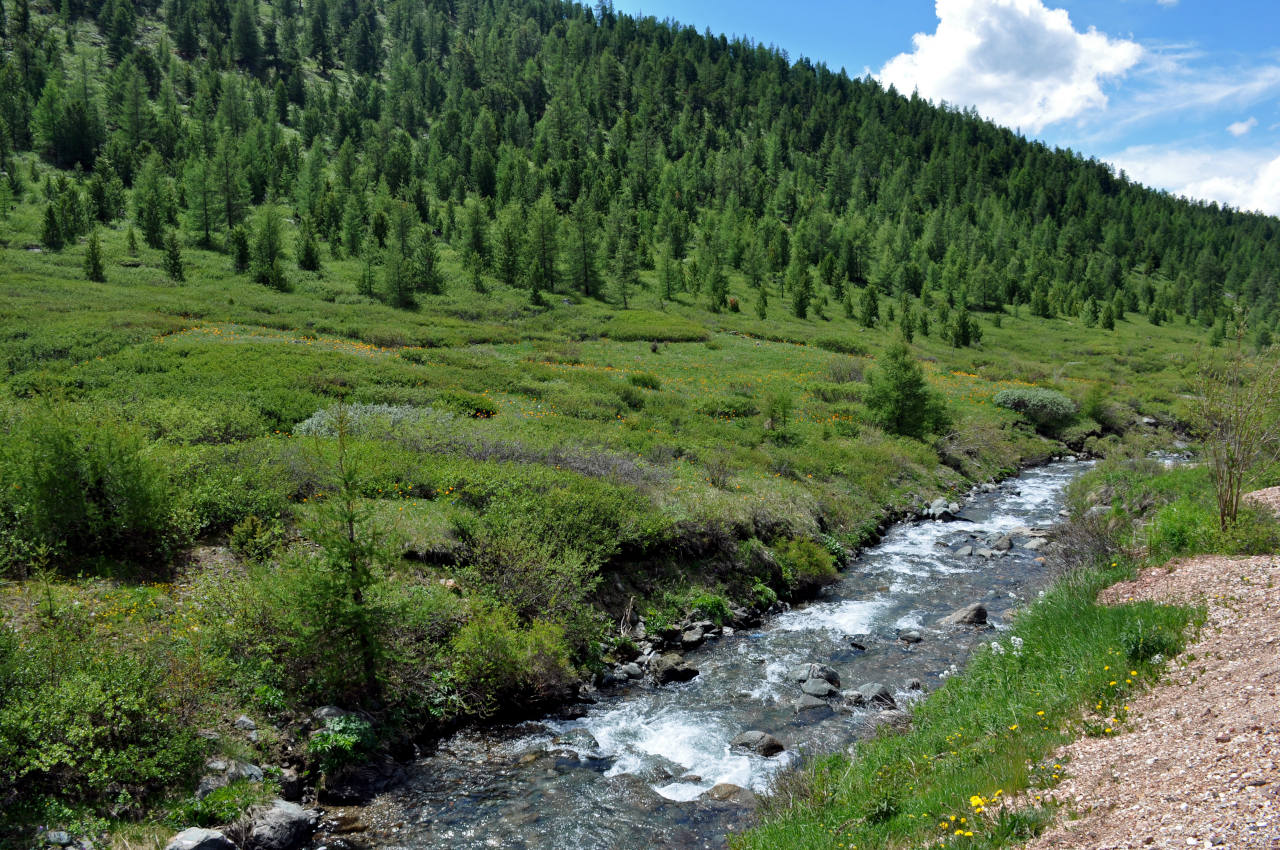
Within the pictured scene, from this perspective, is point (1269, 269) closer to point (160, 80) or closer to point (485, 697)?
point (485, 697)

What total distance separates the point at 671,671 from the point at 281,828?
26.7 ft

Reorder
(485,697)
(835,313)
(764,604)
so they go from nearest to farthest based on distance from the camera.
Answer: (485,697) < (764,604) < (835,313)

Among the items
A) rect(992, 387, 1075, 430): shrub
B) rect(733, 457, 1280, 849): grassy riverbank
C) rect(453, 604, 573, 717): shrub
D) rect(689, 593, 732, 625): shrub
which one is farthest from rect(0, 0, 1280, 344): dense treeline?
rect(733, 457, 1280, 849): grassy riverbank

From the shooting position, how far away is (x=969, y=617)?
17.0 meters

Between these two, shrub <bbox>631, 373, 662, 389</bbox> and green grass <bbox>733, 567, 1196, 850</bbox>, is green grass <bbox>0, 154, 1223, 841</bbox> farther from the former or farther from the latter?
green grass <bbox>733, 567, 1196, 850</bbox>

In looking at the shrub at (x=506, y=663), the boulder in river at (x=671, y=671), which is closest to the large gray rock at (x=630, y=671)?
the boulder in river at (x=671, y=671)

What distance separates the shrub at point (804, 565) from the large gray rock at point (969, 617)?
12.9 ft

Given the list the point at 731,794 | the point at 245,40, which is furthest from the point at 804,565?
the point at 245,40

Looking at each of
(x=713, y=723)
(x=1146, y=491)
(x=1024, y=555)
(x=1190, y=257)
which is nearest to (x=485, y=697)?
(x=713, y=723)

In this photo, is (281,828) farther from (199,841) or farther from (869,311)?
(869,311)

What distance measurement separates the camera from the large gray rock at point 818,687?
1361cm

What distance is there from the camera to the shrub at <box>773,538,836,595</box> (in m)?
19.9

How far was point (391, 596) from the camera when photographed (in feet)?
39.2

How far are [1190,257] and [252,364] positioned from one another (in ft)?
642
